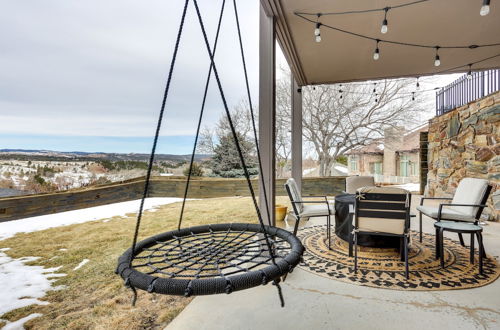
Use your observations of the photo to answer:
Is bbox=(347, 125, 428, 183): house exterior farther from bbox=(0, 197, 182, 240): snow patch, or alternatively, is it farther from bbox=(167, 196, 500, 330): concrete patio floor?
bbox=(0, 197, 182, 240): snow patch

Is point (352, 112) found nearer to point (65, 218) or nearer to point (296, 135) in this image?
point (296, 135)

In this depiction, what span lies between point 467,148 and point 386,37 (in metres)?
3.47

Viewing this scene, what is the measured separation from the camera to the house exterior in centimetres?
816

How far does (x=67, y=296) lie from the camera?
1.93m

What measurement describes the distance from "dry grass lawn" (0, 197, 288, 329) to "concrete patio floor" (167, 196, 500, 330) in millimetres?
250

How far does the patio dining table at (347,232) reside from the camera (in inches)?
115

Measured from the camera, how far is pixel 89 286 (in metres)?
2.08

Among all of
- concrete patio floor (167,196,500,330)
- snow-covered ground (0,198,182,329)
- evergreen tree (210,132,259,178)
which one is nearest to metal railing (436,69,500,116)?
concrete patio floor (167,196,500,330)

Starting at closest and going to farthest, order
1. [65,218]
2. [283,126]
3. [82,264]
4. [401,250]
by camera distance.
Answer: [82,264], [65,218], [401,250], [283,126]

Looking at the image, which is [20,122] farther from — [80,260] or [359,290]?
[359,290]

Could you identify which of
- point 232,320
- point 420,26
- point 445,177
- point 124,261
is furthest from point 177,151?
point 445,177

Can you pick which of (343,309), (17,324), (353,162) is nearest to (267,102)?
(343,309)

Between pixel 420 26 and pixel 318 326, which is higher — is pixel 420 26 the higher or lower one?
the higher one

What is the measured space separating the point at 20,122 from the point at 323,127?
7.47 metres
